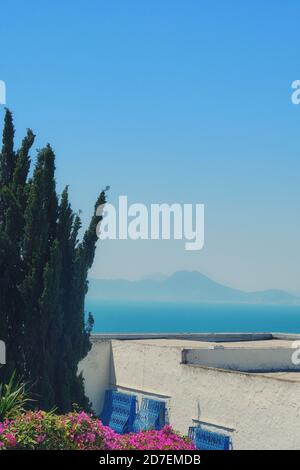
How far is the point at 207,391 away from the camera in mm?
21578

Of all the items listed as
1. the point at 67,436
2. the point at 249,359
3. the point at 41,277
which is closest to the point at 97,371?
the point at 249,359

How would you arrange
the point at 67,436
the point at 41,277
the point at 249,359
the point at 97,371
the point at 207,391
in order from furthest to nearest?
the point at 97,371
the point at 249,359
the point at 207,391
the point at 41,277
the point at 67,436

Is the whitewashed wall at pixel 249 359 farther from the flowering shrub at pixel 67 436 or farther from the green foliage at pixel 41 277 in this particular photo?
the flowering shrub at pixel 67 436

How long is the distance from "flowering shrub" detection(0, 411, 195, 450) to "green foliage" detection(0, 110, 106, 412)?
6143mm

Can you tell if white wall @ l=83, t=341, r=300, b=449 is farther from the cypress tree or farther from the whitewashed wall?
the cypress tree

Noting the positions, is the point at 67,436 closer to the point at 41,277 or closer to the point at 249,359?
the point at 41,277

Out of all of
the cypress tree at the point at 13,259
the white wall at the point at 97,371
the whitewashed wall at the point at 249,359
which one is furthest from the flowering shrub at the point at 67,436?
the white wall at the point at 97,371

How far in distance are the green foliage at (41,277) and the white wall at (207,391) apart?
3789mm

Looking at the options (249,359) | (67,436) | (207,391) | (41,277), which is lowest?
(67,436)

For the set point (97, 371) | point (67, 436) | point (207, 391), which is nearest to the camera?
point (67, 436)

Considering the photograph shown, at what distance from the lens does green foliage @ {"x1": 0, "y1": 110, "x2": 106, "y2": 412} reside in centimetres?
1906

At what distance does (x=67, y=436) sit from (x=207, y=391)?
9.83m

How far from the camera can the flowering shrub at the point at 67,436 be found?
11.9m
